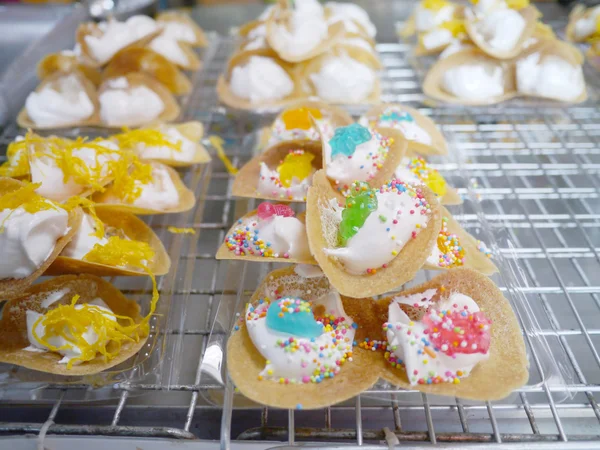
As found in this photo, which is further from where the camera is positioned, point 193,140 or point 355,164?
point 193,140

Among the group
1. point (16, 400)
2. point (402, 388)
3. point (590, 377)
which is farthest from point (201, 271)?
point (590, 377)

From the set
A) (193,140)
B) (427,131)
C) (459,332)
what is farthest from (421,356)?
(193,140)

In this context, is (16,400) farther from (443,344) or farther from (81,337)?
(443,344)

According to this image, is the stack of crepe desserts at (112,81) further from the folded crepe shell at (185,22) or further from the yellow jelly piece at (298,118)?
the yellow jelly piece at (298,118)

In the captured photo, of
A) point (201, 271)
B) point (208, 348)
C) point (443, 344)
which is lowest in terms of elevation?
point (201, 271)

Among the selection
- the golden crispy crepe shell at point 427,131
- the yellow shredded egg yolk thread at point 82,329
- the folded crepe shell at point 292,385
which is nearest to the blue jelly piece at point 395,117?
the golden crispy crepe shell at point 427,131

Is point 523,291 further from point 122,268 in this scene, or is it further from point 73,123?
point 73,123
